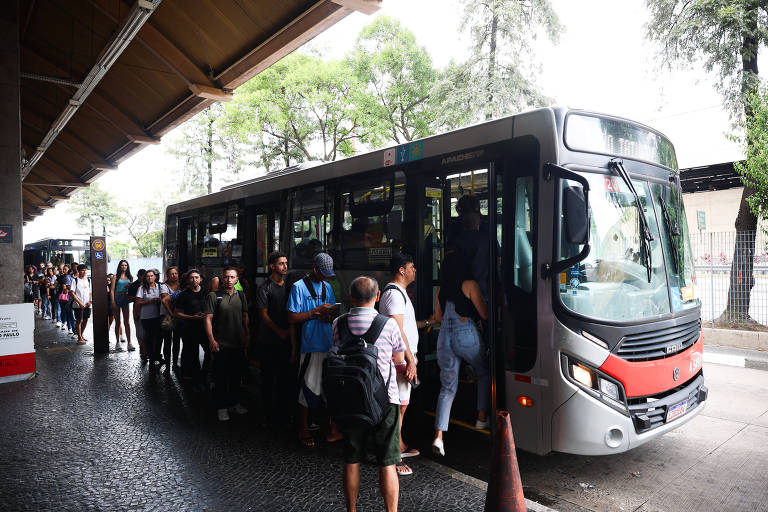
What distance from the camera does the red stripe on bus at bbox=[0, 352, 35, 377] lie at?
26.2 feet

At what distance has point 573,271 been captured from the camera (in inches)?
160

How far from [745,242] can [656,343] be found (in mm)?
8629

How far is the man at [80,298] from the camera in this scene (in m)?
11.7

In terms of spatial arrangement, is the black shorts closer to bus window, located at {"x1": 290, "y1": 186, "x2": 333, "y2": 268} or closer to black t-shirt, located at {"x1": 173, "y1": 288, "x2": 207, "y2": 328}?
black t-shirt, located at {"x1": 173, "y1": 288, "x2": 207, "y2": 328}

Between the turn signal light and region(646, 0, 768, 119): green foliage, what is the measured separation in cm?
1085

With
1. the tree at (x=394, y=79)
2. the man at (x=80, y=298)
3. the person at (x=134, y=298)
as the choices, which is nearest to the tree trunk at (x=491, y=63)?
the tree at (x=394, y=79)

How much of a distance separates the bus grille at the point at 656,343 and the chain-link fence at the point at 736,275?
23.4 feet

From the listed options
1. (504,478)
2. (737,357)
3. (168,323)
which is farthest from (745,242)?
(168,323)

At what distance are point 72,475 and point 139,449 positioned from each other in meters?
0.64

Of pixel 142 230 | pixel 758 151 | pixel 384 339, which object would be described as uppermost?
pixel 142 230

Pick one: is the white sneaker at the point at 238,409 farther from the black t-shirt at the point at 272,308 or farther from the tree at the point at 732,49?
the tree at the point at 732,49

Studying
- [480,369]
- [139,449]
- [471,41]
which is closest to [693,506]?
[480,369]

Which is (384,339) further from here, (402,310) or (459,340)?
(459,340)

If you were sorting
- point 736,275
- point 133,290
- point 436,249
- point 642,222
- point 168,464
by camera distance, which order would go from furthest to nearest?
point 736,275 < point 133,290 < point 436,249 < point 168,464 < point 642,222
